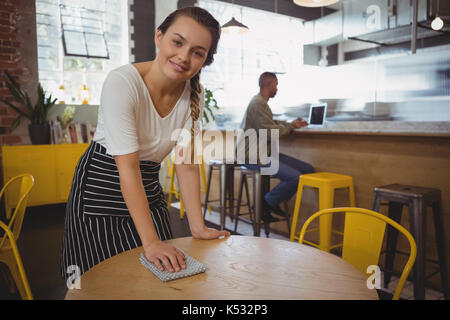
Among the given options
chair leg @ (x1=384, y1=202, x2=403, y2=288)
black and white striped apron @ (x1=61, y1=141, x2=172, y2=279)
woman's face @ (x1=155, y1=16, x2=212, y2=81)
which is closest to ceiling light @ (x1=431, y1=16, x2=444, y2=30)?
chair leg @ (x1=384, y1=202, x2=403, y2=288)

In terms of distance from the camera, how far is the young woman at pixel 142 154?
3.50 feet

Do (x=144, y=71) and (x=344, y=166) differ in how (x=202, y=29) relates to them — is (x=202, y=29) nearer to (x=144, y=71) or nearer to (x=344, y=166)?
(x=144, y=71)

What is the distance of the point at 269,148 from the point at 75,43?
3797 mm

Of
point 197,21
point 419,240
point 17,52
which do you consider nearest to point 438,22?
point 419,240

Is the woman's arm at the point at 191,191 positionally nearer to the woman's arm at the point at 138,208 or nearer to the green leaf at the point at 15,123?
the woman's arm at the point at 138,208

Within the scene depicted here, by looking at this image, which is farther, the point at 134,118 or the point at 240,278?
the point at 134,118

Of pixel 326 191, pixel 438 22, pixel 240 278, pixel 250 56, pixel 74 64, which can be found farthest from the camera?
pixel 250 56

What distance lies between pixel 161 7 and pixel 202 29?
5441mm

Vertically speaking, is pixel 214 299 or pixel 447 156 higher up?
pixel 447 156

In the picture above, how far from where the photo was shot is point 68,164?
15.1 ft

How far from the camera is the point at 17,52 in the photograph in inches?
180

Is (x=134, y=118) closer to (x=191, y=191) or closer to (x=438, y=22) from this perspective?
(x=191, y=191)
